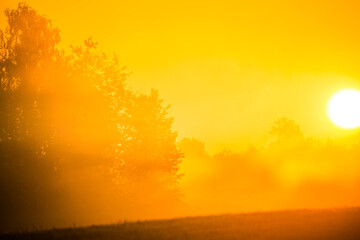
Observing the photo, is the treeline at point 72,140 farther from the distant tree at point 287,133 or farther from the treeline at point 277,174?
the distant tree at point 287,133

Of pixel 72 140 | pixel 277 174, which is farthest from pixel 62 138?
pixel 277 174

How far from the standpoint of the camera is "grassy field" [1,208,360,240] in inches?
623

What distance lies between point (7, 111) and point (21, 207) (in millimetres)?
6686

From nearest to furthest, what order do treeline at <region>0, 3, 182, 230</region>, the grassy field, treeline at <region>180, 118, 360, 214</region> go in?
the grassy field → treeline at <region>0, 3, 182, 230</region> → treeline at <region>180, 118, 360, 214</region>

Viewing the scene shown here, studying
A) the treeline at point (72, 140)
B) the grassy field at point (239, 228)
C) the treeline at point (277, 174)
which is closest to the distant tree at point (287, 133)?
the treeline at point (277, 174)

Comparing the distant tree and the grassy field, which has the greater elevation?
the distant tree

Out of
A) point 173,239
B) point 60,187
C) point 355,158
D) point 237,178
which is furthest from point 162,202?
point 237,178

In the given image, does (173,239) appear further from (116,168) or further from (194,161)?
(194,161)

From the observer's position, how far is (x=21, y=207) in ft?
79.6

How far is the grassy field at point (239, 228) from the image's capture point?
15.8m

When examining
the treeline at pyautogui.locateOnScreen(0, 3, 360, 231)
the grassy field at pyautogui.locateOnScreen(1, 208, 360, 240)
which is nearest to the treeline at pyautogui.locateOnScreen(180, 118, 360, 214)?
the treeline at pyautogui.locateOnScreen(0, 3, 360, 231)

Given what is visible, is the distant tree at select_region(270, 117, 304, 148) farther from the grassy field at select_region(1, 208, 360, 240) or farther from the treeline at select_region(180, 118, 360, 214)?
the grassy field at select_region(1, 208, 360, 240)

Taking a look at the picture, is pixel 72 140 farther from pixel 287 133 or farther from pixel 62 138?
pixel 287 133

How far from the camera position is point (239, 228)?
56.9ft
